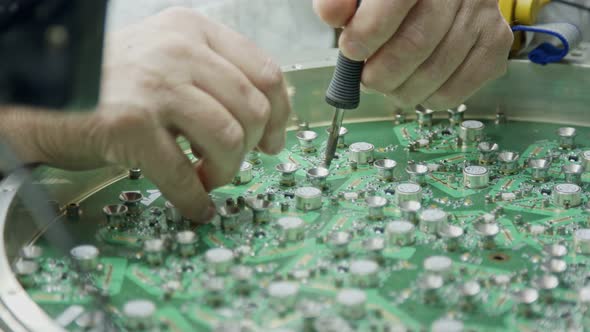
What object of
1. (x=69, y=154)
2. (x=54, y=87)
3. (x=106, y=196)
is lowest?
(x=106, y=196)

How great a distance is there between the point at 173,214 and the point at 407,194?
35 centimetres

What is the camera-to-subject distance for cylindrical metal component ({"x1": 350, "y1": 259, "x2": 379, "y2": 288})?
95cm

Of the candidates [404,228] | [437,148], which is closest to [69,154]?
[404,228]

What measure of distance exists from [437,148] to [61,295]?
0.72 metres

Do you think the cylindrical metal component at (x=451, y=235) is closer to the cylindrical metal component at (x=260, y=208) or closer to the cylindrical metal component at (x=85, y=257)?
the cylindrical metal component at (x=260, y=208)

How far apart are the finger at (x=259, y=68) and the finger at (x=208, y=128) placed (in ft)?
0.29

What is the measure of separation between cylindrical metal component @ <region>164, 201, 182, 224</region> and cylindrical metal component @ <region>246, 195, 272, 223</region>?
0.35 ft

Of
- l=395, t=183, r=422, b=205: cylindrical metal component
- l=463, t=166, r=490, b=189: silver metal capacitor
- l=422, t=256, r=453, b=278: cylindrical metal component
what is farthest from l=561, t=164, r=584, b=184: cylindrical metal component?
l=422, t=256, r=453, b=278: cylindrical metal component

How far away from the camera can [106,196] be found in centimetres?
125

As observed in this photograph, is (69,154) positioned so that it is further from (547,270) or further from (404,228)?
(547,270)

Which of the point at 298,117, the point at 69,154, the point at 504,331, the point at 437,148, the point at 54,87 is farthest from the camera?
the point at 298,117

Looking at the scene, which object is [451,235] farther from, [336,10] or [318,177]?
[336,10]

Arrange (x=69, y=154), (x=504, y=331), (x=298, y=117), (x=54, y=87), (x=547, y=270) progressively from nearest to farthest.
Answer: (x=54, y=87)
(x=504, y=331)
(x=547, y=270)
(x=69, y=154)
(x=298, y=117)

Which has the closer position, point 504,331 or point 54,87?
point 54,87
